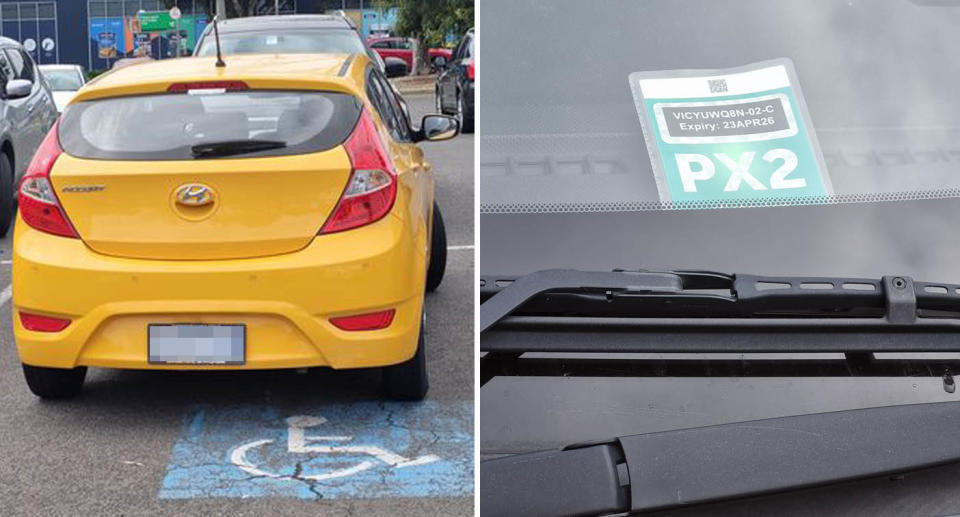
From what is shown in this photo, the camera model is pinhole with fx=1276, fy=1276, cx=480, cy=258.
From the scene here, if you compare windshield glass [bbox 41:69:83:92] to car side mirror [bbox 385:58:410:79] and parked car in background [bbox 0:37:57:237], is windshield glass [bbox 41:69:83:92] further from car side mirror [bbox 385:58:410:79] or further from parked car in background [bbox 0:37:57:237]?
parked car in background [bbox 0:37:57:237]

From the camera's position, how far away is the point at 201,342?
4.75 m

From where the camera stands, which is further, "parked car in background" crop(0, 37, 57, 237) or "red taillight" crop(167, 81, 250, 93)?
"parked car in background" crop(0, 37, 57, 237)

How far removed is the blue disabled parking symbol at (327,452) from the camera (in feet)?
14.3

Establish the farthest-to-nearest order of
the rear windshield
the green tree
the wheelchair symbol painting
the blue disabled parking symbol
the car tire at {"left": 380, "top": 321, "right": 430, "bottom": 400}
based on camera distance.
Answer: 1. the green tree
2. the car tire at {"left": 380, "top": 321, "right": 430, "bottom": 400}
3. the rear windshield
4. the wheelchair symbol painting
5. the blue disabled parking symbol

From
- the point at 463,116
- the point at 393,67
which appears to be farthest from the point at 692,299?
the point at 463,116

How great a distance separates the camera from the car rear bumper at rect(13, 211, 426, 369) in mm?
4730

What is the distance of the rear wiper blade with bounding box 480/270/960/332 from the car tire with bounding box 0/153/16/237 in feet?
27.7

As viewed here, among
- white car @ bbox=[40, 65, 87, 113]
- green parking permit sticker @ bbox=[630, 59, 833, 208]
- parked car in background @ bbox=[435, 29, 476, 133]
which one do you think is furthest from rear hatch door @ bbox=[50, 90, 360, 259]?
white car @ bbox=[40, 65, 87, 113]

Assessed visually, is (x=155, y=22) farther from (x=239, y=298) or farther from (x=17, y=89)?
(x=239, y=298)

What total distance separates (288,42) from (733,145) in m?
10.4

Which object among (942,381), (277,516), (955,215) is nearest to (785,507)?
(942,381)

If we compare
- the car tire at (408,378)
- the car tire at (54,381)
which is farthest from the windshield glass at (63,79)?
the car tire at (408,378)

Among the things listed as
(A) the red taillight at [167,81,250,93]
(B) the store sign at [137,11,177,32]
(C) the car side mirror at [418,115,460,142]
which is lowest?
(B) the store sign at [137,11,177,32]

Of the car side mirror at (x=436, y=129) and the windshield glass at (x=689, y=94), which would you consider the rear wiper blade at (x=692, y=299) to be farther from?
the car side mirror at (x=436, y=129)
